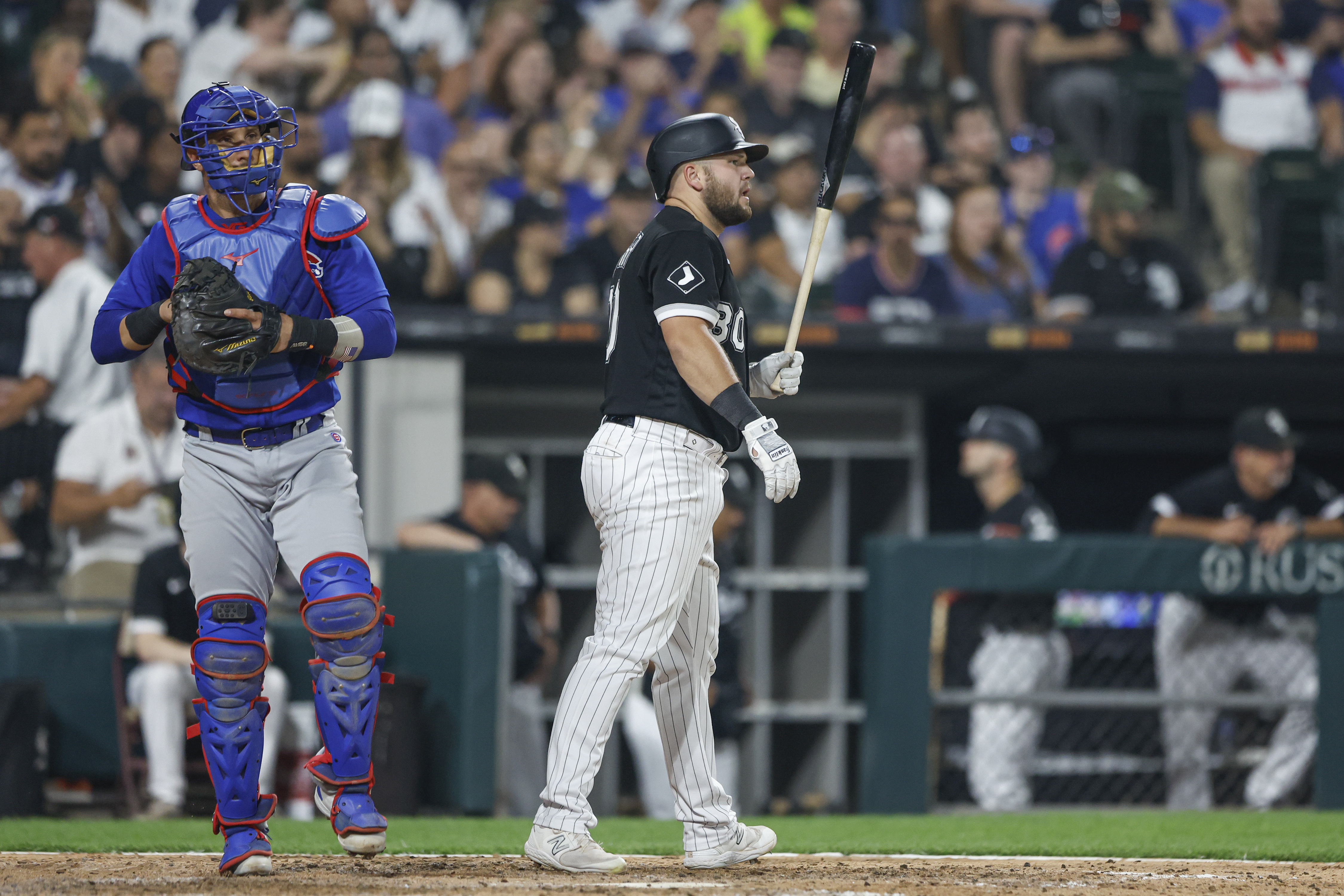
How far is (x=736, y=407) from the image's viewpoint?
11.2 feet

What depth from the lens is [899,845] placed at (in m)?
4.48

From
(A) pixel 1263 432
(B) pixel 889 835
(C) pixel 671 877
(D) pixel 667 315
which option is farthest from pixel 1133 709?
(D) pixel 667 315

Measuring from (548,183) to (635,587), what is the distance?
5145 mm

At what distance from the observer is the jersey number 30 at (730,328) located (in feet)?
11.8

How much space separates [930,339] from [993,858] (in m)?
3.74

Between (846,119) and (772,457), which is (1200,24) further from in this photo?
(772,457)

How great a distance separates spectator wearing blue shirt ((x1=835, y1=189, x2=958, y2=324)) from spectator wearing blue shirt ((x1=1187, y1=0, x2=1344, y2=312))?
6.35ft

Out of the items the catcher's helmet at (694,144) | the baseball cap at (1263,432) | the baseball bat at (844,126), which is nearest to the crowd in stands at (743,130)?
the baseball cap at (1263,432)

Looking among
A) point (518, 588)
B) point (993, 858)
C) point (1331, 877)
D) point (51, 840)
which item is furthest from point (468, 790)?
point (1331, 877)

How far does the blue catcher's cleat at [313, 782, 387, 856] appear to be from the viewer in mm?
3451

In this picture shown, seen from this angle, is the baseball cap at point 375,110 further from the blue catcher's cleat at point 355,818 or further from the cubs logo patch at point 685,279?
the blue catcher's cleat at point 355,818

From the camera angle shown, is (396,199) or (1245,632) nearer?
(1245,632)

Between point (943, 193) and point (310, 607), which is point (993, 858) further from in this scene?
point (943, 193)

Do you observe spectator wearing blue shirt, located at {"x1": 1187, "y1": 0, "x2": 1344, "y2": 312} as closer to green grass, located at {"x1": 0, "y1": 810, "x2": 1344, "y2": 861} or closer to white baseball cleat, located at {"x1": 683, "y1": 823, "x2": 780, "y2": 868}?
green grass, located at {"x1": 0, "y1": 810, "x2": 1344, "y2": 861}
